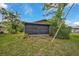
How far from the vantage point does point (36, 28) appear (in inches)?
76.2

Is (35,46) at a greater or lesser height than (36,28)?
lesser

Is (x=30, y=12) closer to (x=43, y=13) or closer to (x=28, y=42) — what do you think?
(x=43, y=13)

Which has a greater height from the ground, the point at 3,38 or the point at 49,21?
the point at 49,21

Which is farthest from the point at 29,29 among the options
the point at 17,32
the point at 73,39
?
the point at 73,39

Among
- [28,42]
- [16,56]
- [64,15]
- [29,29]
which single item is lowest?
[16,56]

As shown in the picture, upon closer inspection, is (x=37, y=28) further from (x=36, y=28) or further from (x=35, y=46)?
(x=35, y=46)

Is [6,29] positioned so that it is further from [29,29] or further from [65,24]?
[65,24]

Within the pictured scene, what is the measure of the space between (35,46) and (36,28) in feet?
0.55

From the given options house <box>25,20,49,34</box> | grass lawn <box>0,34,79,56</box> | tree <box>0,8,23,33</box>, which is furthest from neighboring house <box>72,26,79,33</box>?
tree <box>0,8,23,33</box>

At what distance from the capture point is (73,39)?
6.29 ft

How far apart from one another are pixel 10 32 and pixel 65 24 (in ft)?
1.68

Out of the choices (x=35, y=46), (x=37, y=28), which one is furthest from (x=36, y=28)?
(x=35, y=46)

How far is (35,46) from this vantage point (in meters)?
1.92

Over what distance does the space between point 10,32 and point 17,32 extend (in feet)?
0.21
